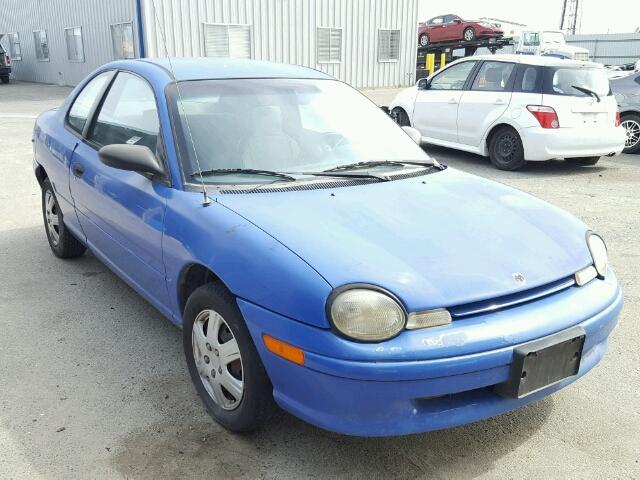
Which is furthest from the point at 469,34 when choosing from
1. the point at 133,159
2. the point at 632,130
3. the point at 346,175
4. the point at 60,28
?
the point at 133,159

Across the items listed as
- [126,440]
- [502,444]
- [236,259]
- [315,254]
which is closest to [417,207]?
[315,254]

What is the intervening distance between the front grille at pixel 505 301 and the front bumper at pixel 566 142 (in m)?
6.28

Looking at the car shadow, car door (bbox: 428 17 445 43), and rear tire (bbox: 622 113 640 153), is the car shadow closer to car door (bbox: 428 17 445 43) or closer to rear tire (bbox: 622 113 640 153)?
rear tire (bbox: 622 113 640 153)

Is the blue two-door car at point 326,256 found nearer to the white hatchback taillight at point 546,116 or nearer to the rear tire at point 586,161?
the white hatchback taillight at point 546,116

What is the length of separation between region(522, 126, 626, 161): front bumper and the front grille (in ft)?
20.6

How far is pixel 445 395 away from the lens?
2.28 meters

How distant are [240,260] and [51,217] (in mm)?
3058

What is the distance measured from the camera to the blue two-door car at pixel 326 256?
7.25ft

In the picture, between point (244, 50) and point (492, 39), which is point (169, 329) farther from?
point (492, 39)

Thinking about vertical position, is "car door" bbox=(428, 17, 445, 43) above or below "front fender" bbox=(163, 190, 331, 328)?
above

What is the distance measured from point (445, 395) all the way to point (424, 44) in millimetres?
28380

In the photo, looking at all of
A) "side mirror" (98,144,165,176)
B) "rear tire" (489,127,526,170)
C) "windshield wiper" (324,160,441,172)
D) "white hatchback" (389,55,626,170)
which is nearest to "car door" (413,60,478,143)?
"white hatchback" (389,55,626,170)

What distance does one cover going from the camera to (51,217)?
16.1 feet

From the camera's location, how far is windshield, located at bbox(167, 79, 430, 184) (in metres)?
3.13
